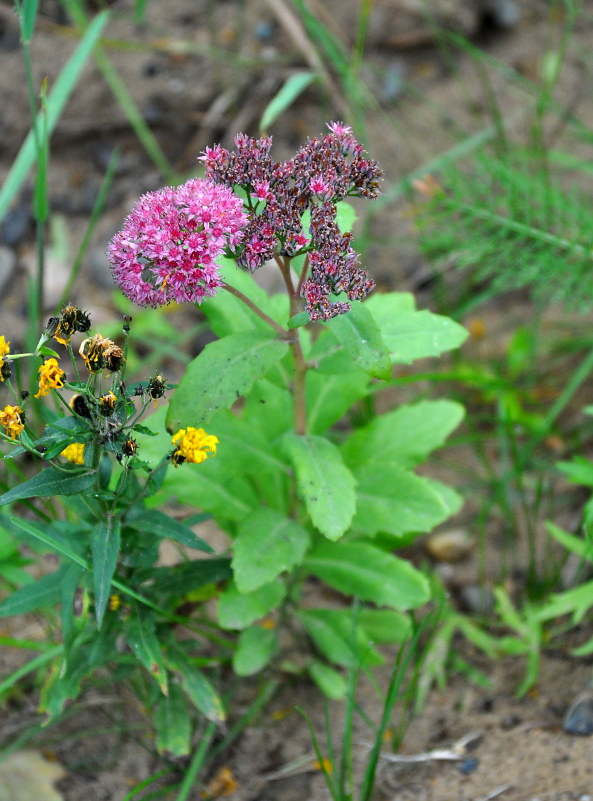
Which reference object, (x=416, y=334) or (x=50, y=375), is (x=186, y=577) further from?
(x=416, y=334)

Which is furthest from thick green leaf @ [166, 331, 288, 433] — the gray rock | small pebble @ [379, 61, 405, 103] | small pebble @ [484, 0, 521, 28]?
small pebble @ [484, 0, 521, 28]

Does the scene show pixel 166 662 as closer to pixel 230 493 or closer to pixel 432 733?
pixel 230 493

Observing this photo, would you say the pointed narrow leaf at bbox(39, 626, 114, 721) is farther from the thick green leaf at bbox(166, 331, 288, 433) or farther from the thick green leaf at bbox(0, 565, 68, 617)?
the thick green leaf at bbox(166, 331, 288, 433)

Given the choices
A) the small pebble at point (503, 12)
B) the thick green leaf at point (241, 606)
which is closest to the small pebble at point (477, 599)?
the thick green leaf at point (241, 606)

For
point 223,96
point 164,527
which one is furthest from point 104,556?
point 223,96

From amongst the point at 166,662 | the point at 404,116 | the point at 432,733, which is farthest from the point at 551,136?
the point at 166,662
